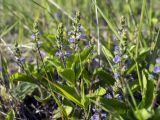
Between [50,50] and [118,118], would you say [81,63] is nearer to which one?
[118,118]

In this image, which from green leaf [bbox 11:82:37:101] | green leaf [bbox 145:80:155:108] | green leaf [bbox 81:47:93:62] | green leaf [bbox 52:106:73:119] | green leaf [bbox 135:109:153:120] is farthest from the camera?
green leaf [bbox 11:82:37:101]

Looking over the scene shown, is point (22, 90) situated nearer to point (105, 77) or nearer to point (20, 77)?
point (20, 77)

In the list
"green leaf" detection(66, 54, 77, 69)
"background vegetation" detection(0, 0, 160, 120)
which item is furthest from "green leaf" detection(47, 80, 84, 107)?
"green leaf" detection(66, 54, 77, 69)

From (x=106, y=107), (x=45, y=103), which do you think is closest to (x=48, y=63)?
(x=45, y=103)

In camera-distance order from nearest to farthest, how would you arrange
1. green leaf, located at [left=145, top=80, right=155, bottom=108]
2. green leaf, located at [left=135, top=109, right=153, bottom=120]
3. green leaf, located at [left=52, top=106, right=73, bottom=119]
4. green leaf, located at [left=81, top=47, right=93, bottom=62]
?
1. green leaf, located at [left=135, top=109, right=153, bottom=120]
2. green leaf, located at [left=145, top=80, right=155, bottom=108]
3. green leaf, located at [left=81, top=47, right=93, bottom=62]
4. green leaf, located at [left=52, top=106, right=73, bottom=119]

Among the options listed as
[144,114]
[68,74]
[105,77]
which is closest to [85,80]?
[105,77]

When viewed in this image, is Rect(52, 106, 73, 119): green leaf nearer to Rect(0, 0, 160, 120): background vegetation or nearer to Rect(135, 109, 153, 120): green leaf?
Rect(0, 0, 160, 120): background vegetation

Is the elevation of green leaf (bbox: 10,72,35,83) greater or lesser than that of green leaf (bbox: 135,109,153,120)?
greater

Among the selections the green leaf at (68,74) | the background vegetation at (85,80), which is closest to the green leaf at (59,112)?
the background vegetation at (85,80)
